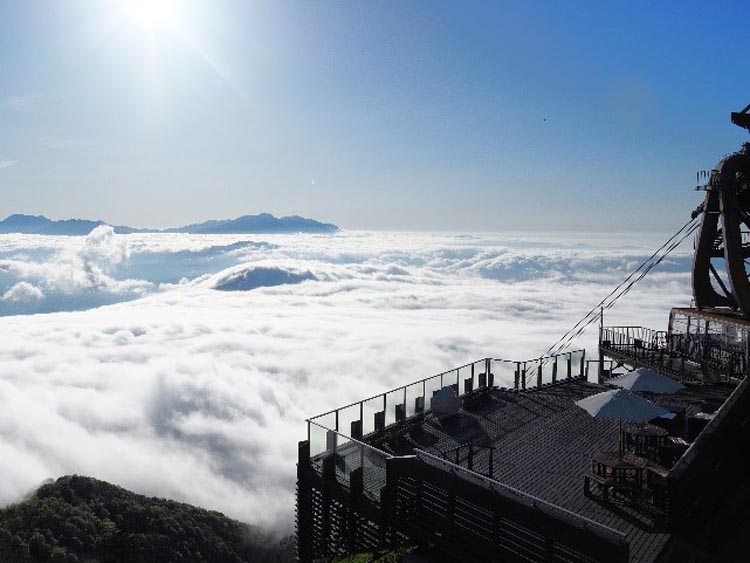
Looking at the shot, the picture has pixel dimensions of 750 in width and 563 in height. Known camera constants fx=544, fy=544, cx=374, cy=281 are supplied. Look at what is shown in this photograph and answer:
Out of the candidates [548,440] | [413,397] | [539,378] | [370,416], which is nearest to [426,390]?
[413,397]

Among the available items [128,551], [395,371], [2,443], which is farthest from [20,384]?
[128,551]

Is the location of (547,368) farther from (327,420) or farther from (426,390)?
(327,420)

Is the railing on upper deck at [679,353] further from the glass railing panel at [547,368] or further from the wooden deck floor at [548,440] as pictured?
the glass railing panel at [547,368]

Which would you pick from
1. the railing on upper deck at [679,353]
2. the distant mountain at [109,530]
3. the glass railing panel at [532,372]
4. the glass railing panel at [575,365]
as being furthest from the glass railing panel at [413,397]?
the distant mountain at [109,530]

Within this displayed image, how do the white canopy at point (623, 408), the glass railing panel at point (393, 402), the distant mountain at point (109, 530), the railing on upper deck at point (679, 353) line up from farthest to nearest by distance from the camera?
the distant mountain at point (109, 530) < the railing on upper deck at point (679, 353) < the glass railing panel at point (393, 402) < the white canopy at point (623, 408)

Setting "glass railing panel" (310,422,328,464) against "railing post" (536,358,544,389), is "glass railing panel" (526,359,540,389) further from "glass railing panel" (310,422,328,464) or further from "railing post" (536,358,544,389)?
"glass railing panel" (310,422,328,464)

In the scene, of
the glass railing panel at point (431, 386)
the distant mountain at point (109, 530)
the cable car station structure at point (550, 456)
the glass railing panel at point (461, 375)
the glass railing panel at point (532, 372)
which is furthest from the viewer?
the distant mountain at point (109, 530)

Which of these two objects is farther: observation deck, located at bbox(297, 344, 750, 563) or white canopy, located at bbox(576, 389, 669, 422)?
white canopy, located at bbox(576, 389, 669, 422)

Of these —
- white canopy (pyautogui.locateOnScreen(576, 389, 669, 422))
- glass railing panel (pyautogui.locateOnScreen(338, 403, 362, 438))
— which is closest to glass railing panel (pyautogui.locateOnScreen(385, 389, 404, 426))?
glass railing panel (pyautogui.locateOnScreen(338, 403, 362, 438))
